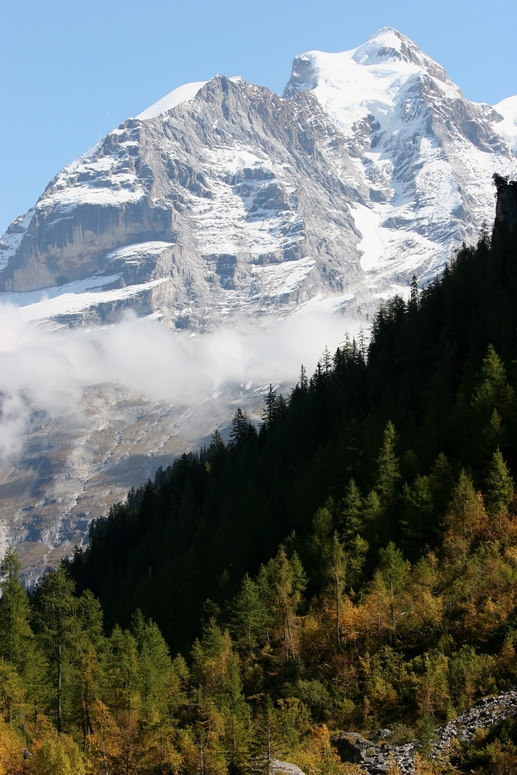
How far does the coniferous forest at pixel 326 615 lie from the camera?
4669 centimetres

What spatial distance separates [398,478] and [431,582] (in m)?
17.5

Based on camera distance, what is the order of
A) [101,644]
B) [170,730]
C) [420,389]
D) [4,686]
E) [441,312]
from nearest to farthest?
[170,730], [4,686], [101,644], [420,389], [441,312]

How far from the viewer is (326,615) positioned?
6209 centimetres

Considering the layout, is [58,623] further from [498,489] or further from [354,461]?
[354,461]

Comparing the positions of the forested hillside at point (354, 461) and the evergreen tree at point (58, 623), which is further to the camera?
the forested hillside at point (354, 461)

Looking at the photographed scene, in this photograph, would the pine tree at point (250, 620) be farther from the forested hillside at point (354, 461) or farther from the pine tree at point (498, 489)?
the pine tree at point (498, 489)

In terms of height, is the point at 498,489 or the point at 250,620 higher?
the point at 498,489

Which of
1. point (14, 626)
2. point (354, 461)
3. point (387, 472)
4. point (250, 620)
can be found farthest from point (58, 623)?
point (354, 461)

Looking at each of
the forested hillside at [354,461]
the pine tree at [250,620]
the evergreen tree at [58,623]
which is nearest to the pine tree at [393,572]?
the forested hillside at [354,461]

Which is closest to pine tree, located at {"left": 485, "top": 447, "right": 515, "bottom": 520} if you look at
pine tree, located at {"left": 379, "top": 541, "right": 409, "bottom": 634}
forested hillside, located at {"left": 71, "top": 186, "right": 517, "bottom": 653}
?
forested hillside, located at {"left": 71, "top": 186, "right": 517, "bottom": 653}

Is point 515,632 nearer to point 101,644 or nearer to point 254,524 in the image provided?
point 101,644

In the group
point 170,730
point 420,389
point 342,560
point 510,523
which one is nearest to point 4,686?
point 170,730

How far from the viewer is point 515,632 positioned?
160 feet

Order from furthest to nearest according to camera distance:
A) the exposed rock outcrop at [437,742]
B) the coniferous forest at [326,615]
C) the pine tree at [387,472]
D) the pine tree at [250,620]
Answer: the pine tree at [387,472]
the pine tree at [250,620]
the coniferous forest at [326,615]
the exposed rock outcrop at [437,742]
